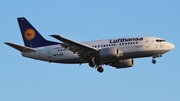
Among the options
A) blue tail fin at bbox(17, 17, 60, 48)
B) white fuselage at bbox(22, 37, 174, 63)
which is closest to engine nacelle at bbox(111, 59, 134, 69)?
white fuselage at bbox(22, 37, 174, 63)

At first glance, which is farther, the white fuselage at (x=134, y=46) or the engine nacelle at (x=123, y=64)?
the engine nacelle at (x=123, y=64)

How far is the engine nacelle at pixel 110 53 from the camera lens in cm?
6412

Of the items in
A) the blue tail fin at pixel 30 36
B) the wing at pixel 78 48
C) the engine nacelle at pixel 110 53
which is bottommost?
the engine nacelle at pixel 110 53

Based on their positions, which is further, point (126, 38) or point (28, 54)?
point (28, 54)

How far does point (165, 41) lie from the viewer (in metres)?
66.2

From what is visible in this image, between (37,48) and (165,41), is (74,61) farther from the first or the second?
(165,41)

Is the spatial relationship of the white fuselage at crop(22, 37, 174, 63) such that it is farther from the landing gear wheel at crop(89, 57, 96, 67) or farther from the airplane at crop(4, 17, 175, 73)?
the landing gear wheel at crop(89, 57, 96, 67)

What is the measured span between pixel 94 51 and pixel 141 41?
599 cm

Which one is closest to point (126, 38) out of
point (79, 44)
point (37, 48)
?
point (79, 44)

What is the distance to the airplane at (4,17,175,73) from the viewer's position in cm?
6469

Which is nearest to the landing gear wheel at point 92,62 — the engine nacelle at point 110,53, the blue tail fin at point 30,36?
Result: the engine nacelle at point 110,53

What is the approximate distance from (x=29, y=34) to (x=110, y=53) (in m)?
15.2

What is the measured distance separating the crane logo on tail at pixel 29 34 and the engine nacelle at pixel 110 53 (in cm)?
1309

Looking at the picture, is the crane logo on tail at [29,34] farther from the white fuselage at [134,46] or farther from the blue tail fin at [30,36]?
the white fuselage at [134,46]
